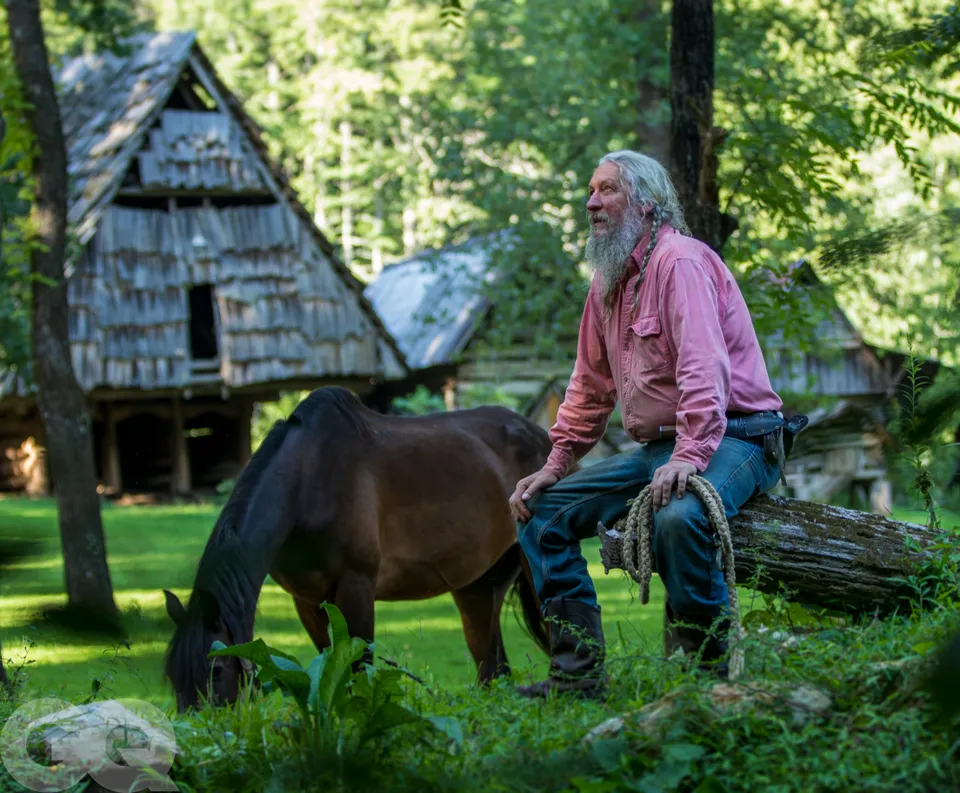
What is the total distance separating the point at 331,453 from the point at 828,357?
15520 millimetres

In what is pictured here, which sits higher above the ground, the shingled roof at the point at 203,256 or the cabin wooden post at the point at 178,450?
the shingled roof at the point at 203,256

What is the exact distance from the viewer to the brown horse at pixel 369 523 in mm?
5172

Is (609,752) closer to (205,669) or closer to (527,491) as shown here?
(527,491)

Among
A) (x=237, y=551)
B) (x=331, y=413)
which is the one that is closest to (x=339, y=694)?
(x=237, y=551)

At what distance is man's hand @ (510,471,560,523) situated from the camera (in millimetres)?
4152

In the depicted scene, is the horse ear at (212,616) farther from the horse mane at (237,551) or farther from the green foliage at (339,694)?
the green foliage at (339,694)

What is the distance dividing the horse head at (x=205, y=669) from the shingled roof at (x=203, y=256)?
16503 mm

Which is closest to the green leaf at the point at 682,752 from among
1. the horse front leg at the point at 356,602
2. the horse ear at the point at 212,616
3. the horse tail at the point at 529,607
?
the horse ear at the point at 212,616

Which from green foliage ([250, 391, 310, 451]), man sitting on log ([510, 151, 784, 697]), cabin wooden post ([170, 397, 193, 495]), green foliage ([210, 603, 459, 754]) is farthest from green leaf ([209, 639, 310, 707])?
green foliage ([250, 391, 310, 451])

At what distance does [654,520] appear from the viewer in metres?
3.66

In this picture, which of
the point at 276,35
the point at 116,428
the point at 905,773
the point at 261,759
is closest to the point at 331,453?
the point at 261,759

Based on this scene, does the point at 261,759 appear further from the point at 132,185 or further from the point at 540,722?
the point at 132,185

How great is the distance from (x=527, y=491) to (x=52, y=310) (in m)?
6.70

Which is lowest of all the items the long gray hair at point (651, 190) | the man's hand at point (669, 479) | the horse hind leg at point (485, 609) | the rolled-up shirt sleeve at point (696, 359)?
the horse hind leg at point (485, 609)
